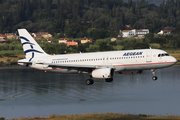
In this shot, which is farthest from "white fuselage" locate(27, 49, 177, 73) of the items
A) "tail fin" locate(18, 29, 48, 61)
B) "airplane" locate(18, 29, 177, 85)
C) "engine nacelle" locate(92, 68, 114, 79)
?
"tail fin" locate(18, 29, 48, 61)

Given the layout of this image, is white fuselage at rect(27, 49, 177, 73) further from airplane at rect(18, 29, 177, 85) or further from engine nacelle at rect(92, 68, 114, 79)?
engine nacelle at rect(92, 68, 114, 79)

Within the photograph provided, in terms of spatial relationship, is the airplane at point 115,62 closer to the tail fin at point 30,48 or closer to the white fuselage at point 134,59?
the white fuselage at point 134,59

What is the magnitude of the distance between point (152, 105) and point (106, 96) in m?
14.9

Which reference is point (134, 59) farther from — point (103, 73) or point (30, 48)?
point (30, 48)

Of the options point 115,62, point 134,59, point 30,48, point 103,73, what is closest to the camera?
point 103,73

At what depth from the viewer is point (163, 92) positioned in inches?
3595

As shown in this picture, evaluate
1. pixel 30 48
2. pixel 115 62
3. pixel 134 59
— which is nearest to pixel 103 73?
pixel 115 62

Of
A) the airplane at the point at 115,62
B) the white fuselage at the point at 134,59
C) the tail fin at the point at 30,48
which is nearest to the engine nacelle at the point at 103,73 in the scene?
the airplane at the point at 115,62

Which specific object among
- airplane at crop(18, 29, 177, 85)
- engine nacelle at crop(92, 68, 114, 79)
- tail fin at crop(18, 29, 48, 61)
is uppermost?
tail fin at crop(18, 29, 48, 61)

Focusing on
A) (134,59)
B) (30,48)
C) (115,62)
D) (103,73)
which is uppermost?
(30,48)

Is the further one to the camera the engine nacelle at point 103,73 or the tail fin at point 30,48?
the tail fin at point 30,48

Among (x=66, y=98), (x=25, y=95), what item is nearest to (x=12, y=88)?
(x=25, y=95)

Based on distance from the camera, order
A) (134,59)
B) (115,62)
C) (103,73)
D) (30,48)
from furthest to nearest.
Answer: (30,48)
(115,62)
(134,59)
(103,73)

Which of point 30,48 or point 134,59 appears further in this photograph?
point 30,48
